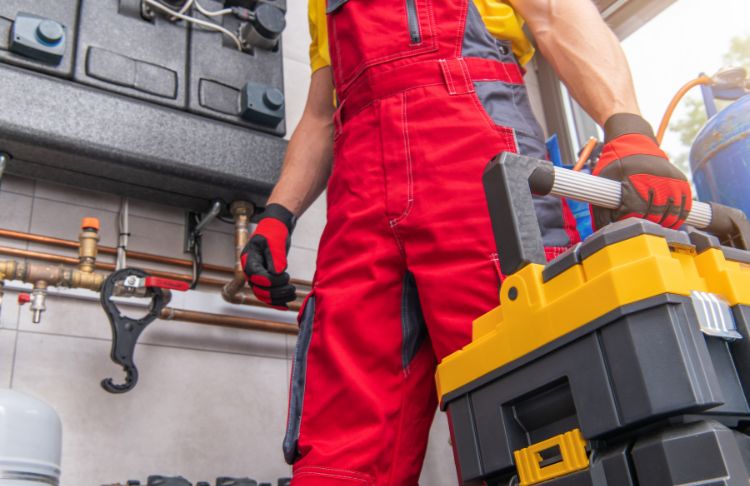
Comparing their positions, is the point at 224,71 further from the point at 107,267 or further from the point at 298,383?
the point at 298,383

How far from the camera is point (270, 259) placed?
4.18 feet

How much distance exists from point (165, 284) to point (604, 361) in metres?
1.06

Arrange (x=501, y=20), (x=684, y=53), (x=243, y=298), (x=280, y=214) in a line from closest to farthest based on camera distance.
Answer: (x=501, y=20) → (x=280, y=214) → (x=243, y=298) → (x=684, y=53)

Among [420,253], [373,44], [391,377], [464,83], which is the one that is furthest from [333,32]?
[391,377]

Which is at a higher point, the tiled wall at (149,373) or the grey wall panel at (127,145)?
the grey wall panel at (127,145)

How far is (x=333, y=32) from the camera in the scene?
123cm

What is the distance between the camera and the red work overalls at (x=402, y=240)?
0.95 meters

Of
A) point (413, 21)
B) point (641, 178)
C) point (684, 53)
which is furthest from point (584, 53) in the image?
point (684, 53)

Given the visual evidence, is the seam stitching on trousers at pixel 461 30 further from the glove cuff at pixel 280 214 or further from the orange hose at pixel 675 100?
the orange hose at pixel 675 100

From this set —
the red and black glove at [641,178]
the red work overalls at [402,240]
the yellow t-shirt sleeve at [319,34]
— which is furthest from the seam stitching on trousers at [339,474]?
the yellow t-shirt sleeve at [319,34]

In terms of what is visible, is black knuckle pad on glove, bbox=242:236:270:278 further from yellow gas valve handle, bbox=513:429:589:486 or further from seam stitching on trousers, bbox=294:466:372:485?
yellow gas valve handle, bbox=513:429:589:486

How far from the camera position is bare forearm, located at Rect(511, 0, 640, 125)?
1.03m

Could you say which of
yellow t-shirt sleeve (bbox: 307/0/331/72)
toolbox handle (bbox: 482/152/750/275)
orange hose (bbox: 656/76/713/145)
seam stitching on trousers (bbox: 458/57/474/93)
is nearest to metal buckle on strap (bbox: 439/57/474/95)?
seam stitching on trousers (bbox: 458/57/474/93)

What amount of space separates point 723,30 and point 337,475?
172 cm
